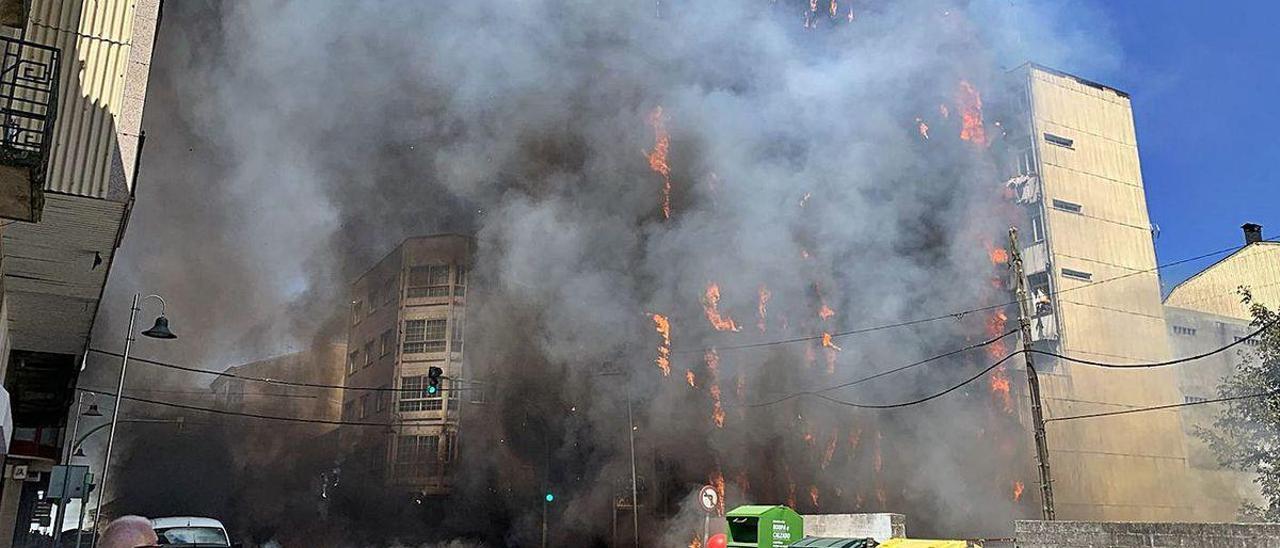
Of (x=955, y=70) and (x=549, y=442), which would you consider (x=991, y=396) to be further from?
(x=549, y=442)

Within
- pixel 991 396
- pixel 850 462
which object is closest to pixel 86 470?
pixel 850 462

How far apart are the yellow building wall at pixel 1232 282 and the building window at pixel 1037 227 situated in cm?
700

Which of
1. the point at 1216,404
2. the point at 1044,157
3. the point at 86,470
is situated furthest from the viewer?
the point at 1044,157

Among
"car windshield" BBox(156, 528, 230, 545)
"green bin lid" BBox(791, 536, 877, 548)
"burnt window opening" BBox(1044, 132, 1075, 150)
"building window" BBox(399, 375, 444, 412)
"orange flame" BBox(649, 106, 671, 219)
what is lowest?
"car windshield" BBox(156, 528, 230, 545)

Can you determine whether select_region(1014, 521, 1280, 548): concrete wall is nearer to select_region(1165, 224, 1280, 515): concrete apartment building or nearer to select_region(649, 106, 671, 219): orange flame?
select_region(649, 106, 671, 219): orange flame

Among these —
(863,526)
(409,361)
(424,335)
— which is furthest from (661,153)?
(863,526)

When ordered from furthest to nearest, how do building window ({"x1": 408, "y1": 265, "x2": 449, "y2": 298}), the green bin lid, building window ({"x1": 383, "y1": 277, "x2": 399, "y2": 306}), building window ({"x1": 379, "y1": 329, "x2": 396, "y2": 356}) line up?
building window ({"x1": 379, "y1": 329, "x2": 396, "y2": 356})
building window ({"x1": 383, "y1": 277, "x2": 399, "y2": 306})
building window ({"x1": 408, "y1": 265, "x2": 449, "y2": 298})
the green bin lid

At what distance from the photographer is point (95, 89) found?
632 centimetres

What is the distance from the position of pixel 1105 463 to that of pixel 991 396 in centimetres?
558

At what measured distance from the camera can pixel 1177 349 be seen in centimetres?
2870

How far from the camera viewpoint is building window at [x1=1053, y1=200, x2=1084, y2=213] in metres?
28.2

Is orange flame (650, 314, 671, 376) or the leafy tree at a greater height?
orange flame (650, 314, 671, 376)

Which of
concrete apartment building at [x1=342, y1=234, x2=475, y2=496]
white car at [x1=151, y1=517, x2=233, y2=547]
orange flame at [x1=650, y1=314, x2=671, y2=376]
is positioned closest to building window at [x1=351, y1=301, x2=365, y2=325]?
concrete apartment building at [x1=342, y1=234, x2=475, y2=496]

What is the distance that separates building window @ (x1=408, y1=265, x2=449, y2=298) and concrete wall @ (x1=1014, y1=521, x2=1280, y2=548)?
1857 cm
